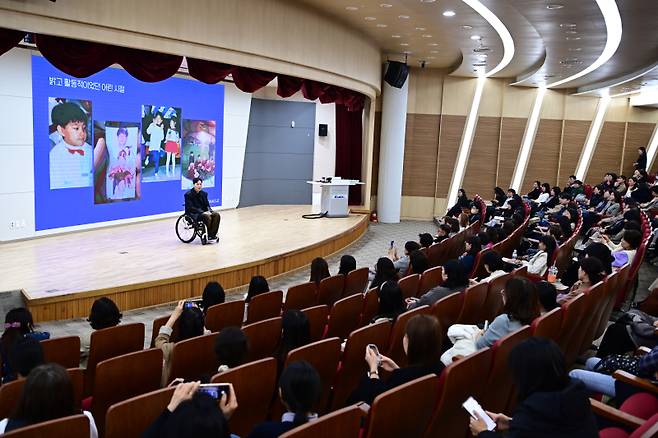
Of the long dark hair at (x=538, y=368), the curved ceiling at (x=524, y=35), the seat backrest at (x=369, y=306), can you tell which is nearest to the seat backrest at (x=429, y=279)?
the seat backrest at (x=369, y=306)

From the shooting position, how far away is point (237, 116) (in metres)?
13.4

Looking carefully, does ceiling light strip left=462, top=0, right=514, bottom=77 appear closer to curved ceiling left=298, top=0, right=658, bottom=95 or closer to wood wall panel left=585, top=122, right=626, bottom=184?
curved ceiling left=298, top=0, right=658, bottom=95

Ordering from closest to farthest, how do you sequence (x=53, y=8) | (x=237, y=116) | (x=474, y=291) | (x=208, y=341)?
1. (x=208, y=341)
2. (x=474, y=291)
3. (x=53, y=8)
4. (x=237, y=116)

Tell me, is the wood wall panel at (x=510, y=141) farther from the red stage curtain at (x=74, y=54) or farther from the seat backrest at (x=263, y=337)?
the seat backrest at (x=263, y=337)

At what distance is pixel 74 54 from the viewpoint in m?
6.18

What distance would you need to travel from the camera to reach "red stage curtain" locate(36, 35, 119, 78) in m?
5.99

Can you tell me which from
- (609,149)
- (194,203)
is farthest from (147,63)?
(609,149)

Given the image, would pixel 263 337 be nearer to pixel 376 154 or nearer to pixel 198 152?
pixel 198 152

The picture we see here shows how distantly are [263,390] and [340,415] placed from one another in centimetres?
87

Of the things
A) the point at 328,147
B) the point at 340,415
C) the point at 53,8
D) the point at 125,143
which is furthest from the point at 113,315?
the point at 328,147

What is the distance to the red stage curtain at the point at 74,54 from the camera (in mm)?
5992

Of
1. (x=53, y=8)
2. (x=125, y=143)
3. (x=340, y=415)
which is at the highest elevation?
(x=53, y=8)

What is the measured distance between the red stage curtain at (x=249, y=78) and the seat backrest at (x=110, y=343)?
5.56 m

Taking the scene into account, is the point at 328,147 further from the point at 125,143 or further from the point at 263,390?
the point at 263,390
